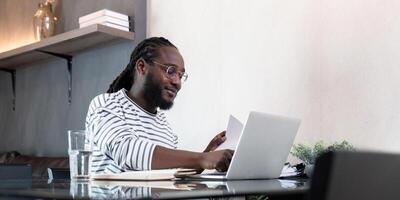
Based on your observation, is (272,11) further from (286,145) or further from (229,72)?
(286,145)

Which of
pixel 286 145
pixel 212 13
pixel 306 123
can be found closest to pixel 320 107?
pixel 306 123

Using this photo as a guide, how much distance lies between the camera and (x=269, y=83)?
230 centimetres

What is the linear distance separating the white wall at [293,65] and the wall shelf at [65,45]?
0.31 meters

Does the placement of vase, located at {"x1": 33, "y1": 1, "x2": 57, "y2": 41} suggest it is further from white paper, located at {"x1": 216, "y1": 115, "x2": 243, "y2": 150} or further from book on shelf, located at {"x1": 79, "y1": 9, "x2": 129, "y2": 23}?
white paper, located at {"x1": 216, "y1": 115, "x2": 243, "y2": 150}

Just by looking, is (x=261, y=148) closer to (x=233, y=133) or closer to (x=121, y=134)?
(x=233, y=133)

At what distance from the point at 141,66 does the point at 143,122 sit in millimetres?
248

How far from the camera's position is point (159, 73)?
1962 mm

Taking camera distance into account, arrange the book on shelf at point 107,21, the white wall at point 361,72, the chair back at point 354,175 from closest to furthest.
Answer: the chair back at point 354,175 → the white wall at point 361,72 → the book on shelf at point 107,21

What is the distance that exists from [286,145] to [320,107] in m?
0.68

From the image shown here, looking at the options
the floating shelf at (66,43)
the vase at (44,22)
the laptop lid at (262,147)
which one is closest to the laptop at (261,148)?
→ the laptop lid at (262,147)

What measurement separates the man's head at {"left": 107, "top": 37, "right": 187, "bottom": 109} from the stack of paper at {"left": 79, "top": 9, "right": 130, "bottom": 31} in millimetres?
918

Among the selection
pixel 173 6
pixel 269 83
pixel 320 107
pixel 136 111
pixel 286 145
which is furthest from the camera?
pixel 173 6

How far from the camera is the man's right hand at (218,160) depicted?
4.54 feet

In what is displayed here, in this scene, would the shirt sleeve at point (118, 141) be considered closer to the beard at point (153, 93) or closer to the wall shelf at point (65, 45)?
the beard at point (153, 93)
